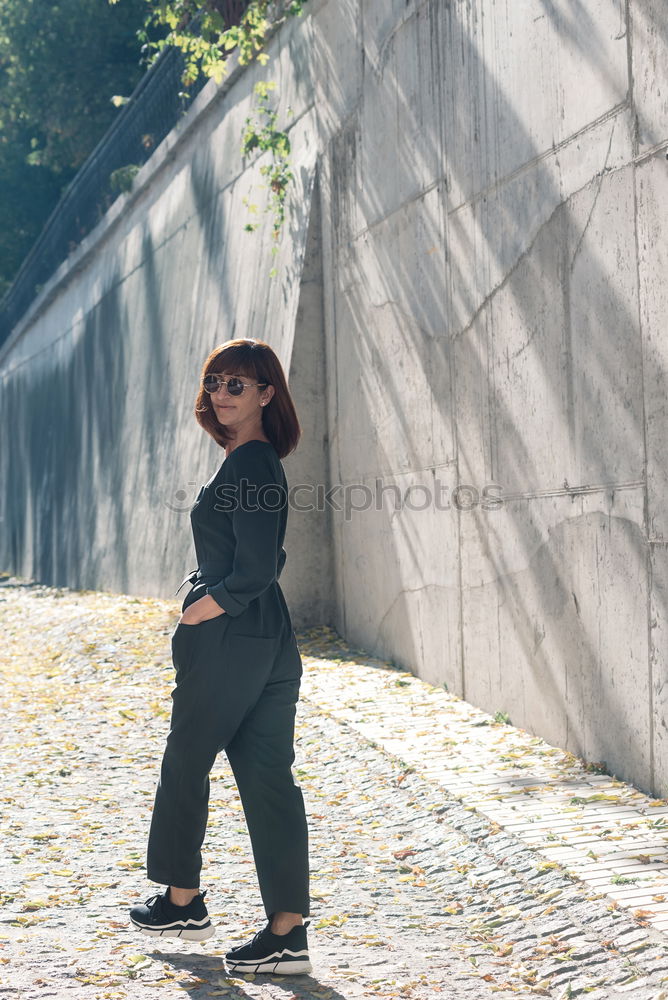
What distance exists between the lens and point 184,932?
3559 millimetres

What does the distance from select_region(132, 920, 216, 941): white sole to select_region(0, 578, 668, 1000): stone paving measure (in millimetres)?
65

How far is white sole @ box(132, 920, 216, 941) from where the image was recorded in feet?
11.7

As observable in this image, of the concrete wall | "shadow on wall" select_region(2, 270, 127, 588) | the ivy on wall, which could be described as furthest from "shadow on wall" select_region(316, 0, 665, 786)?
"shadow on wall" select_region(2, 270, 127, 588)

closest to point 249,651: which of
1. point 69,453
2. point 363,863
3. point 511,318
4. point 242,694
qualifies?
point 242,694

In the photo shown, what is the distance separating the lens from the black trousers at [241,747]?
11.3 ft

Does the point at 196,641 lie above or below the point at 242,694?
above

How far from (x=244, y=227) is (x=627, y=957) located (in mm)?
9073

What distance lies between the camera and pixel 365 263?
8.71m

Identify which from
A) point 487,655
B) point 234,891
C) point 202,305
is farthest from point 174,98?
point 234,891

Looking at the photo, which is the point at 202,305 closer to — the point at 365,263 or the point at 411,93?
the point at 365,263

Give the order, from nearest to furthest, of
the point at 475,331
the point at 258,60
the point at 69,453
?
the point at 475,331, the point at 258,60, the point at 69,453

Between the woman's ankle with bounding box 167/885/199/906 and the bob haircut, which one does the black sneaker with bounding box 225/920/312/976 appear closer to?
the woman's ankle with bounding box 167/885/199/906

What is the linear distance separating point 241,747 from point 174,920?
0.57 meters

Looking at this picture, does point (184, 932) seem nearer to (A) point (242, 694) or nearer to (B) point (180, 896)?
(B) point (180, 896)
